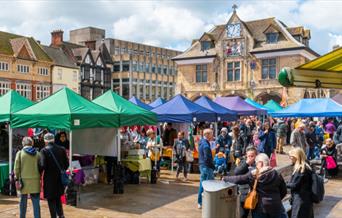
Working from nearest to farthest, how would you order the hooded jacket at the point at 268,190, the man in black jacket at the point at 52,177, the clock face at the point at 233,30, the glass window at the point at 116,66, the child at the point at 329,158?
the hooded jacket at the point at 268,190, the man in black jacket at the point at 52,177, the child at the point at 329,158, the clock face at the point at 233,30, the glass window at the point at 116,66

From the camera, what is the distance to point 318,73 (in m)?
5.62

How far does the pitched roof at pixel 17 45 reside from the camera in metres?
46.8

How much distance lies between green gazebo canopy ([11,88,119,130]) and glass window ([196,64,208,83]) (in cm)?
3028

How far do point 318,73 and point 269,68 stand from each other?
105ft

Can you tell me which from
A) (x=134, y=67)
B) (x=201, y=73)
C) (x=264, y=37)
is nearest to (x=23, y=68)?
(x=134, y=67)

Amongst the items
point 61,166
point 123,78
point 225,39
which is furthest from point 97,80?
point 61,166

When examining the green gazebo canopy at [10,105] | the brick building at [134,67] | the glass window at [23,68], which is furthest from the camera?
the brick building at [134,67]

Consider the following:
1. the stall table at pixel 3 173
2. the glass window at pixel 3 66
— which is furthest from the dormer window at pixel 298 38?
the stall table at pixel 3 173

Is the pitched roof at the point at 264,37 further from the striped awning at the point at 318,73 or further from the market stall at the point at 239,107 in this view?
the striped awning at the point at 318,73

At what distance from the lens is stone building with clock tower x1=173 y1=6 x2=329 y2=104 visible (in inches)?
1421

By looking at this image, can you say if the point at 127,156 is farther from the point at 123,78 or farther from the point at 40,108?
the point at 123,78

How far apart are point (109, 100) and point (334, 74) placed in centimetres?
720

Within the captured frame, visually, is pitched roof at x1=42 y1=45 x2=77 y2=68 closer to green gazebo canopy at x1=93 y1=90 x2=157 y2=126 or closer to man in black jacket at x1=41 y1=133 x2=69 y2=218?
green gazebo canopy at x1=93 y1=90 x2=157 y2=126

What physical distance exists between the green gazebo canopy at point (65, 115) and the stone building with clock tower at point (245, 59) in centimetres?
2807
